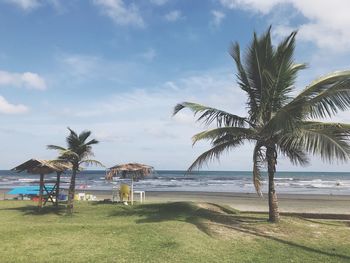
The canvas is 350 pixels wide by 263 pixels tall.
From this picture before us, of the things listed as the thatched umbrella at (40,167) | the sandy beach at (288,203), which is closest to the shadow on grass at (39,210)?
the thatched umbrella at (40,167)

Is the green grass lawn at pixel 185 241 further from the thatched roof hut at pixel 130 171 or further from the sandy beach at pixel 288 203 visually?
the sandy beach at pixel 288 203

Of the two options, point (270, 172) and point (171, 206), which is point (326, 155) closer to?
point (270, 172)

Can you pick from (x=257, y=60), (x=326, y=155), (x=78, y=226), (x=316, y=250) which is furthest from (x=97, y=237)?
(x=257, y=60)

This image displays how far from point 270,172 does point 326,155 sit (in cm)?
266

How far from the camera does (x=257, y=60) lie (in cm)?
1365

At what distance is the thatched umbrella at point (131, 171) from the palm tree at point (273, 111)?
8573mm

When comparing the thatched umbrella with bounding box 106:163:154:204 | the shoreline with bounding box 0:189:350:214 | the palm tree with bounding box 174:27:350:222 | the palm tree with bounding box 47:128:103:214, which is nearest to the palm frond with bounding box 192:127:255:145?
the palm tree with bounding box 174:27:350:222

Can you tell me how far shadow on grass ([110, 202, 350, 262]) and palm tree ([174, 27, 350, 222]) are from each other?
125cm

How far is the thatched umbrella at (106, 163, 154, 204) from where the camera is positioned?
21886mm

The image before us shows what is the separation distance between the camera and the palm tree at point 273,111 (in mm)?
11820

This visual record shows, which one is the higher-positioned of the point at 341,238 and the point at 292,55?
the point at 292,55

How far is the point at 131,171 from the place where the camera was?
22.2 meters

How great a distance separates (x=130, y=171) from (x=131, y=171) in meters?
0.06

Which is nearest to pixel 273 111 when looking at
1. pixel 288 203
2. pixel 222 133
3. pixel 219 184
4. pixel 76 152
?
pixel 222 133
